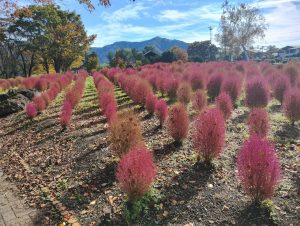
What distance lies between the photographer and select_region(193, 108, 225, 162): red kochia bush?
5488 millimetres

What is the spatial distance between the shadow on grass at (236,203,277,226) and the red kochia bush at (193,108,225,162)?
50.5 inches

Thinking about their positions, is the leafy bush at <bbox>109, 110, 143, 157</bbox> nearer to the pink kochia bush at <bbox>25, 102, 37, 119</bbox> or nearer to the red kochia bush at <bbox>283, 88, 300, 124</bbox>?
the red kochia bush at <bbox>283, 88, 300, 124</bbox>

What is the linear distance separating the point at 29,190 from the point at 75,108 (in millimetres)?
7714

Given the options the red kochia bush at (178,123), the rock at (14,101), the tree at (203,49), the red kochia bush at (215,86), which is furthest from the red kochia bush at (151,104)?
the tree at (203,49)

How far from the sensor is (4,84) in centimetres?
2716

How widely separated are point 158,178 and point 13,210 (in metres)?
2.33

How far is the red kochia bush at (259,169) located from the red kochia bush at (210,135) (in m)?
1.06

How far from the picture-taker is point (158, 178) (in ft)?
18.0

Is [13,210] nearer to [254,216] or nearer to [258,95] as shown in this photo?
[254,216]

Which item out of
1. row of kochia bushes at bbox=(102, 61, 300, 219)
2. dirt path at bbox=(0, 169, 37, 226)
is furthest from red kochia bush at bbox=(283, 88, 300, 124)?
dirt path at bbox=(0, 169, 37, 226)

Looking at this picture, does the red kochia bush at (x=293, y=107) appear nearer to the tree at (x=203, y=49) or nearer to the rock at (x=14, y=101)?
the rock at (x=14, y=101)

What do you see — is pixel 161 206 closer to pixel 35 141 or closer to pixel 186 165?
pixel 186 165

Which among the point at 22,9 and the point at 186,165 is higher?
the point at 22,9

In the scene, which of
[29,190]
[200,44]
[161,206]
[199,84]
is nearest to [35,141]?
[29,190]
